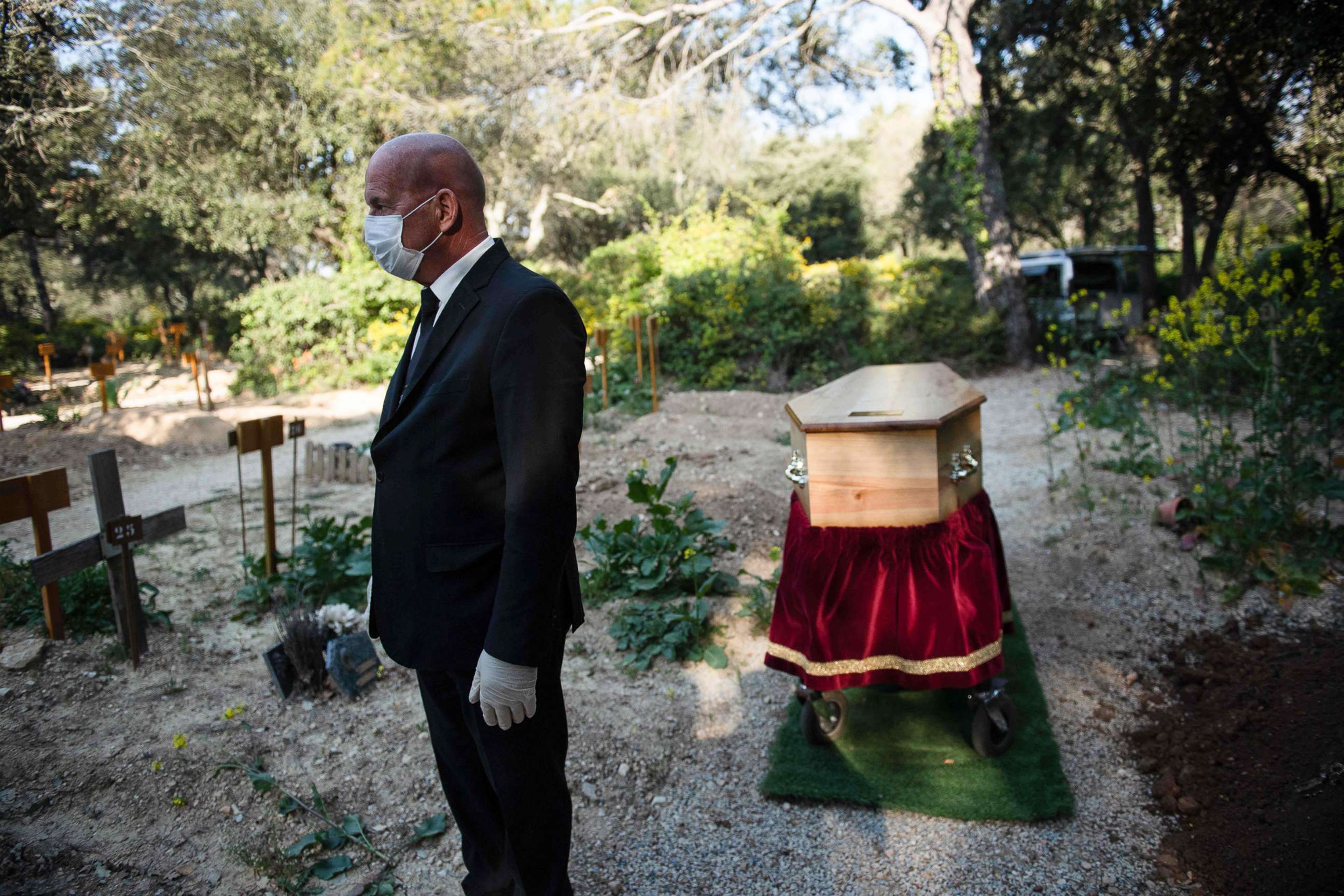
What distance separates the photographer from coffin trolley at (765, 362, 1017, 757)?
2.67 metres

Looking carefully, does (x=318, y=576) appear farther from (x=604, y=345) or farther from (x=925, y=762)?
(x=604, y=345)

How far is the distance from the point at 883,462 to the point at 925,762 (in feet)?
3.67

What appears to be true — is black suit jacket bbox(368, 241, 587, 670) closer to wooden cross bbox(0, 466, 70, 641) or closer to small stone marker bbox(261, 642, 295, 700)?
small stone marker bbox(261, 642, 295, 700)

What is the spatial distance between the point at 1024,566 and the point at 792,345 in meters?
7.77

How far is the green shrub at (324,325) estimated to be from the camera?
48.9ft

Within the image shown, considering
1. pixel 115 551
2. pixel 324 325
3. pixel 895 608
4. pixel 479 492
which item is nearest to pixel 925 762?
pixel 895 608

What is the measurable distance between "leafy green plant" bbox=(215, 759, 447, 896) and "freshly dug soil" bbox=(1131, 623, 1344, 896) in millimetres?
2261

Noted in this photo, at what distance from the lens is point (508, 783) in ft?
6.10

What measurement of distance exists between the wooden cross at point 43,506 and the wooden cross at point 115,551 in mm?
42

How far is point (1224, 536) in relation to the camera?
409 cm

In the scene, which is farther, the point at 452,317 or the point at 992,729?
the point at 992,729

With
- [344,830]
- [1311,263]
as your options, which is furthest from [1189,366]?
[344,830]

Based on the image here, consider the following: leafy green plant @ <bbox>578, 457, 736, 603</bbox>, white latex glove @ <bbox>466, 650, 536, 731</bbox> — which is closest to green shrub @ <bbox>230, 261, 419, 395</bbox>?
leafy green plant @ <bbox>578, 457, 736, 603</bbox>

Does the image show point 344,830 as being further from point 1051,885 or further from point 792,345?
point 792,345
